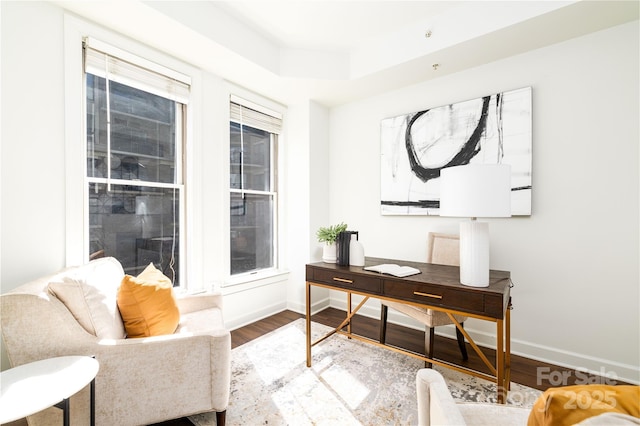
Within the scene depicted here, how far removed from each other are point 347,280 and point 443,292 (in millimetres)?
663

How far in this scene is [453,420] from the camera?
75 centimetres

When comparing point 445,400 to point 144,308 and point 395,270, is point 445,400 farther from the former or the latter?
point 144,308

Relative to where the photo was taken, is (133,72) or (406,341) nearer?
(133,72)

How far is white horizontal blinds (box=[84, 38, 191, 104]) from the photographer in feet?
6.73

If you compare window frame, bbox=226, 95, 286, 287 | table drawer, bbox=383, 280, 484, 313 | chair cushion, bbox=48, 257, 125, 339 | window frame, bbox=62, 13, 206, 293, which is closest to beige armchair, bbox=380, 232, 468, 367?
table drawer, bbox=383, 280, 484, 313

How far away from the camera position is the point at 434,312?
2.02 meters

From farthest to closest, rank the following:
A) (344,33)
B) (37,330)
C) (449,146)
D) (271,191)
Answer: (271,191) → (449,146) → (344,33) → (37,330)

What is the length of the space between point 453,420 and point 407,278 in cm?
110

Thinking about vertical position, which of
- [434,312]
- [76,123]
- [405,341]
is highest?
[76,123]

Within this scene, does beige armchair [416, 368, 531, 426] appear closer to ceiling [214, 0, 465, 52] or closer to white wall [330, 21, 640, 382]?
white wall [330, 21, 640, 382]

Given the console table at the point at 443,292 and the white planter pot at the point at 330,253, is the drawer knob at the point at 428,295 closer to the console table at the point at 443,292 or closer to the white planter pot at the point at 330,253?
the console table at the point at 443,292

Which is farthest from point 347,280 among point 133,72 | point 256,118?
point 133,72

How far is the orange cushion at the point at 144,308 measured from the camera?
163cm

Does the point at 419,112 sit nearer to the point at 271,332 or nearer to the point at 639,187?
the point at 639,187
